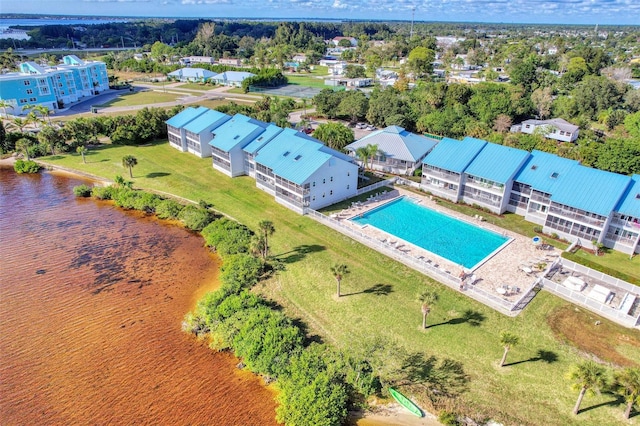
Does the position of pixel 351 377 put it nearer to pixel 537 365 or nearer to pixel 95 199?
pixel 537 365

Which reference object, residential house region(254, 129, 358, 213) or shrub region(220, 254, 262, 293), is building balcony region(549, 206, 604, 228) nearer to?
residential house region(254, 129, 358, 213)

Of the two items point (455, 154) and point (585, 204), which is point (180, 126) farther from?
point (585, 204)

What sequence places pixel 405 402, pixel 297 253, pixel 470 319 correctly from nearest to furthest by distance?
pixel 405 402 < pixel 470 319 < pixel 297 253

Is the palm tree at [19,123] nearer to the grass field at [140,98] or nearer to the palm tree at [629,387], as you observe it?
the grass field at [140,98]

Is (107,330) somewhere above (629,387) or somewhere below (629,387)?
below

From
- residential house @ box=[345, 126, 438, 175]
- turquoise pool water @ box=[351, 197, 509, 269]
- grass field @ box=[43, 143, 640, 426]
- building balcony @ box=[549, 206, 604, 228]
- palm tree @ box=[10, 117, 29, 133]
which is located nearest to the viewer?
grass field @ box=[43, 143, 640, 426]

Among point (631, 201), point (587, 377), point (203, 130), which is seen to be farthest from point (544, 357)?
point (203, 130)

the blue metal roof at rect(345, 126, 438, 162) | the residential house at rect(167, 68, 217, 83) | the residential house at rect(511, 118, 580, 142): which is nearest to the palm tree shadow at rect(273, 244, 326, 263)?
the blue metal roof at rect(345, 126, 438, 162)

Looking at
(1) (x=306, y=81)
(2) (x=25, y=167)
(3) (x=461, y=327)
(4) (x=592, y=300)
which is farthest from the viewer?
(1) (x=306, y=81)
